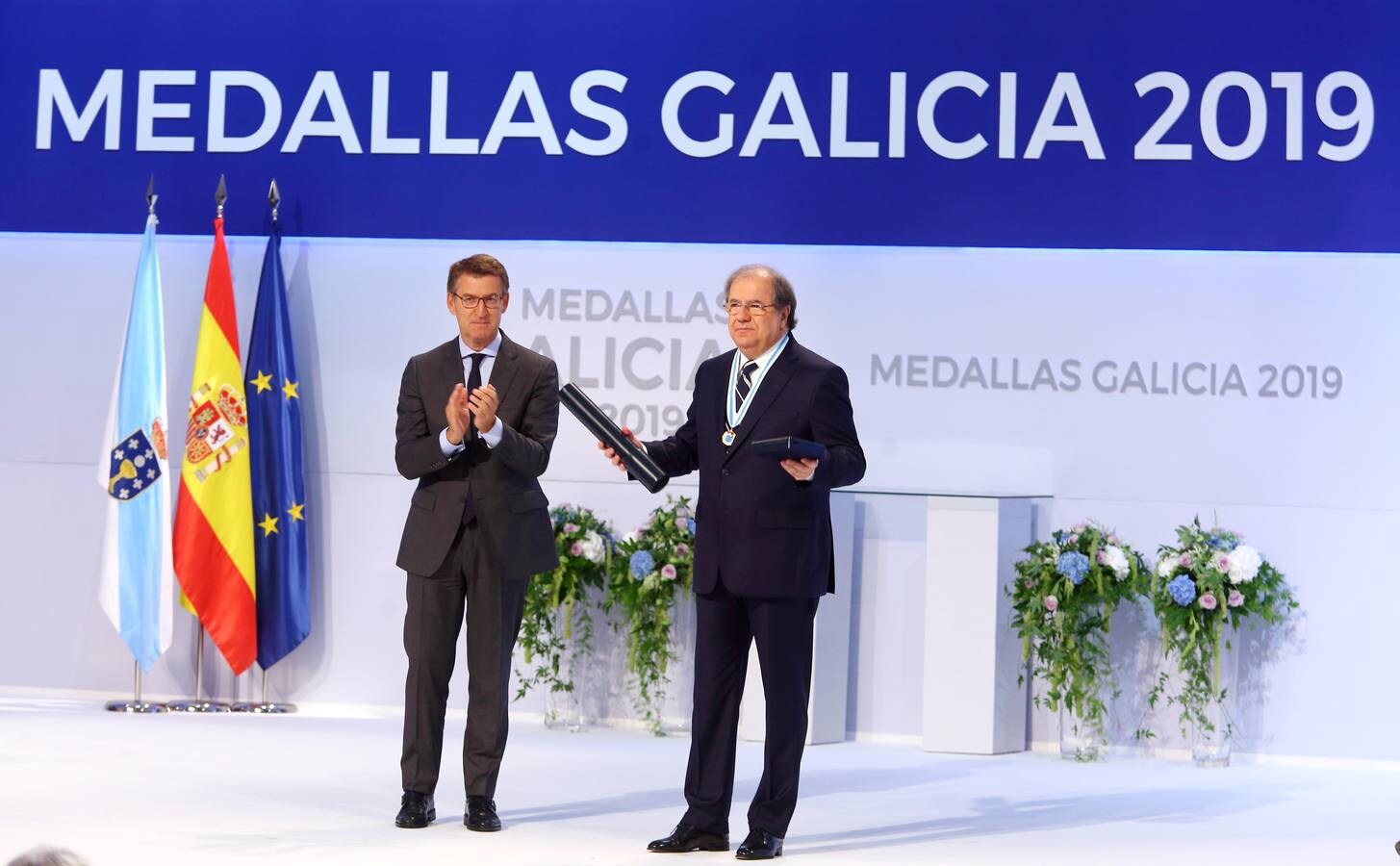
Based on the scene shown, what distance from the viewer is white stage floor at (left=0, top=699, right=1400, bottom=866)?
4340 millimetres

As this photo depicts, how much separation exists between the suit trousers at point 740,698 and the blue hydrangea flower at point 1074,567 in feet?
6.98

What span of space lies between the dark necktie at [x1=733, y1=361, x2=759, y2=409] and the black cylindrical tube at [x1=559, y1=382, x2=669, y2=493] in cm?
28

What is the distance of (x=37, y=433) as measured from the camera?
7.21m

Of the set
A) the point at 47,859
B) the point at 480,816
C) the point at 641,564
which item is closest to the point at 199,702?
the point at 641,564

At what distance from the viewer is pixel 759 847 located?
165 inches

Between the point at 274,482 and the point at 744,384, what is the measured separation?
3130 millimetres

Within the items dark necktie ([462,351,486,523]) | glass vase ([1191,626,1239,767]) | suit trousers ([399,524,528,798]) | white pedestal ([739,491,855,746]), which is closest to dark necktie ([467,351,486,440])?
dark necktie ([462,351,486,523])

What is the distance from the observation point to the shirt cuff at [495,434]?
4367mm

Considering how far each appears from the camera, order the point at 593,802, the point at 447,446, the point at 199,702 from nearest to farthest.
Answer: the point at 447,446
the point at 593,802
the point at 199,702

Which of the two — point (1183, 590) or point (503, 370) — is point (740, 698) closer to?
point (503, 370)

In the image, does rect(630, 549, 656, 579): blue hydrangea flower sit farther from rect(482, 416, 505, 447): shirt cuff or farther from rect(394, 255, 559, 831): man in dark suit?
rect(482, 416, 505, 447): shirt cuff

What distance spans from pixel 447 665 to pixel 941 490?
2693mm

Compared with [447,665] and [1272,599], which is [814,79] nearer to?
[1272,599]

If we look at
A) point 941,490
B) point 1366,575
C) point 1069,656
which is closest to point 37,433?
point 941,490
